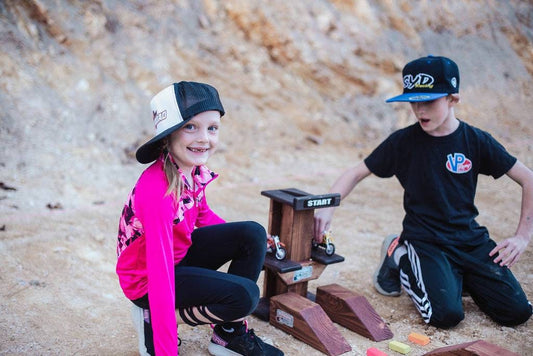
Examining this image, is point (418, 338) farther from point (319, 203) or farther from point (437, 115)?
point (437, 115)

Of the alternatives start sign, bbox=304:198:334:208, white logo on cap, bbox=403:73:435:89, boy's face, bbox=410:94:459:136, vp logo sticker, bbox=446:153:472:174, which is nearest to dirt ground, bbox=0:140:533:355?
start sign, bbox=304:198:334:208

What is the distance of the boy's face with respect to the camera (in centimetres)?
318

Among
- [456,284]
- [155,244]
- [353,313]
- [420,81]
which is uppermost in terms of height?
[420,81]

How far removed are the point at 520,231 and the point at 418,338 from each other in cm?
96

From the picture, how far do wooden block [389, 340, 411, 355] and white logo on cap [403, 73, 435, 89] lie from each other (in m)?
1.47

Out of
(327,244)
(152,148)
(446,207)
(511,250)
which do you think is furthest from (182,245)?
(511,250)

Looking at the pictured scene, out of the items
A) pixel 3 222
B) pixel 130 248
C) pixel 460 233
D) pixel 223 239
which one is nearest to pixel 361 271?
pixel 460 233

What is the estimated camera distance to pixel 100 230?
4379mm

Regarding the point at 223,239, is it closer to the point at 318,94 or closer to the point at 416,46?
the point at 318,94

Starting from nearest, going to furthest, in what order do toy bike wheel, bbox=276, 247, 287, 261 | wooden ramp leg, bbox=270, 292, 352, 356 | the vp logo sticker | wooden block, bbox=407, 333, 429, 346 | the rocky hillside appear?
wooden ramp leg, bbox=270, 292, 352, 356, wooden block, bbox=407, 333, 429, 346, toy bike wheel, bbox=276, 247, 287, 261, the vp logo sticker, the rocky hillside

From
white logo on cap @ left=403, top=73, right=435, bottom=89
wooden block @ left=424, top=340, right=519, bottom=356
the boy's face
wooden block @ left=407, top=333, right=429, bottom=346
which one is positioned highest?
white logo on cap @ left=403, top=73, right=435, bottom=89

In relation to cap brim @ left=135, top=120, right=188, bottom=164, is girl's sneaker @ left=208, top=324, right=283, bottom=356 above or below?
below

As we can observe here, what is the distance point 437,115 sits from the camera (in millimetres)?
3199

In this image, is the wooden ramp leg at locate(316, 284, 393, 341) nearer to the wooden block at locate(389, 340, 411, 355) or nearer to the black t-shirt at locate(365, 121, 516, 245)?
the wooden block at locate(389, 340, 411, 355)
